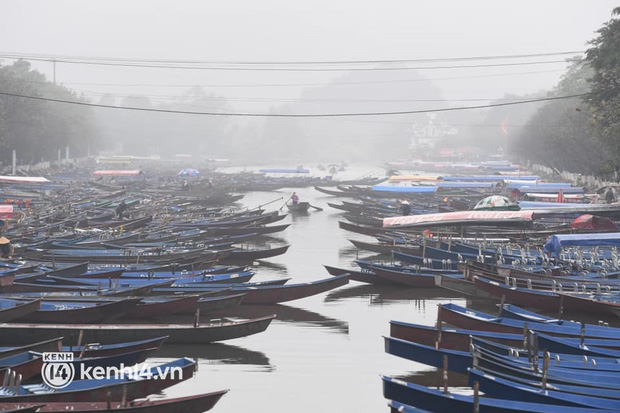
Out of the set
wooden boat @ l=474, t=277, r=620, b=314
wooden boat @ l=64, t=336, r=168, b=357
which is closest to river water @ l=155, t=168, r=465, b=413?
wooden boat @ l=64, t=336, r=168, b=357

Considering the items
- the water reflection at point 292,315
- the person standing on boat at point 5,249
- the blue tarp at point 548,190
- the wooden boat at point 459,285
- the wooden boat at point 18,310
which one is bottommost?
the water reflection at point 292,315

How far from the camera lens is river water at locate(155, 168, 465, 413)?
19.9m

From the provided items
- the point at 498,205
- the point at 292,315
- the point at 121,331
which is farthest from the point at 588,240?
the point at 121,331

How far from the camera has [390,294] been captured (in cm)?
3166

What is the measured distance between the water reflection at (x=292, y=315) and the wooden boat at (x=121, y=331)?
5582 mm

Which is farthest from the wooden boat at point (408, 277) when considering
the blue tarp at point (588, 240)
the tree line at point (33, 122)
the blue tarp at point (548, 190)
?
the tree line at point (33, 122)

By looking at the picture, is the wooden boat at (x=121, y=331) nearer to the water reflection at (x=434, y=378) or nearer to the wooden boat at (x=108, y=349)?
the wooden boat at (x=108, y=349)

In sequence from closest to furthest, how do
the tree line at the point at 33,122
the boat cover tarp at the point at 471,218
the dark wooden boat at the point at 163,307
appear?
1. the dark wooden boat at the point at 163,307
2. the boat cover tarp at the point at 471,218
3. the tree line at the point at 33,122

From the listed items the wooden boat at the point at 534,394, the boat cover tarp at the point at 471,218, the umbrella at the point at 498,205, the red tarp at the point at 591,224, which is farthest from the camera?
the umbrella at the point at 498,205

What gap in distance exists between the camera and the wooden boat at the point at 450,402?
47.4 ft

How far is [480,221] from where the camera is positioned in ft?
115

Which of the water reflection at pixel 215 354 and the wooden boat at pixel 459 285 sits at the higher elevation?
the wooden boat at pixel 459 285

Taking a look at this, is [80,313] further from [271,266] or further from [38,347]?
[271,266]

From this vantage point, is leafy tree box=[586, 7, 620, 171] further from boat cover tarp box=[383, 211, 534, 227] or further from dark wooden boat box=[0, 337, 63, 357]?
dark wooden boat box=[0, 337, 63, 357]
